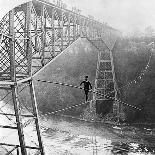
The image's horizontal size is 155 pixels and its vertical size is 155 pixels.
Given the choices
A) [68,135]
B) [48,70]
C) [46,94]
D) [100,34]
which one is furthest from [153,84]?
[48,70]

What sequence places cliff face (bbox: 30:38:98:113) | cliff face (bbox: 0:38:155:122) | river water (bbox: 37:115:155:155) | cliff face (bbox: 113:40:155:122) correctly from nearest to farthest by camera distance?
river water (bbox: 37:115:155:155) < cliff face (bbox: 113:40:155:122) < cliff face (bbox: 0:38:155:122) < cliff face (bbox: 30:38:98:113)

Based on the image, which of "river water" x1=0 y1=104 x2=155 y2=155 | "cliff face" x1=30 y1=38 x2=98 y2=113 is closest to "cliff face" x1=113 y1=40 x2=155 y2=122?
"river water" x1=0 y1=104 x2=155 y2=155

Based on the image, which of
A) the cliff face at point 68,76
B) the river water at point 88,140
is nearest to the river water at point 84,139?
the river water at point 88,140

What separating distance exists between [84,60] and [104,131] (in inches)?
731

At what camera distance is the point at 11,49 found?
7379 millimetres

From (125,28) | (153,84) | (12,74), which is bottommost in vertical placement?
(153,84)

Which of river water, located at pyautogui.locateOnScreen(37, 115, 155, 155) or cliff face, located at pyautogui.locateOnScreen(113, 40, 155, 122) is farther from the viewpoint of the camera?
cliff face, located at pyautogui.locateOnScreen(113, 40, 155, 122)

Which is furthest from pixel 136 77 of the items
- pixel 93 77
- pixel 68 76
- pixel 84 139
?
pixel 84 139

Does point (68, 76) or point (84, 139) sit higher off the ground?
point (68, 76)

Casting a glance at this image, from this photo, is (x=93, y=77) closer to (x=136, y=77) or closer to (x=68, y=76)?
(x=68, y=76)

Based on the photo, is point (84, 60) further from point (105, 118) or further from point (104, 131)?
point (104, 131)

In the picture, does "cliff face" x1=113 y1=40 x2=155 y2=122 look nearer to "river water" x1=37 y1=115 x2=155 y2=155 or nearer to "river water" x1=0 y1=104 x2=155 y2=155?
"river water" x1=0 y1=104 x2=155 y2=155

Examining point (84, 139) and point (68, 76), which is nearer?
point (84, 139)

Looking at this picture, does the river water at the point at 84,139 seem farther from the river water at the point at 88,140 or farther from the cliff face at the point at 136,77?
the cliff face at the point at 136,77
